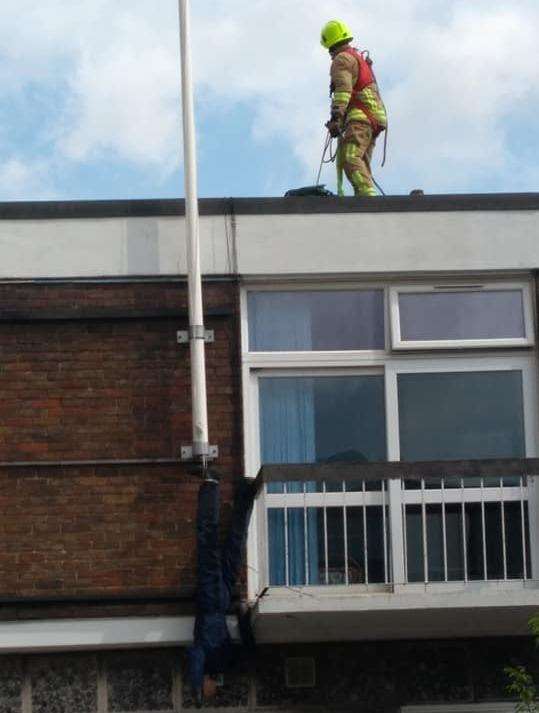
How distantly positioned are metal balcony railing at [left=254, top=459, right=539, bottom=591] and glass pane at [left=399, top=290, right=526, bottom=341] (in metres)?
1.09

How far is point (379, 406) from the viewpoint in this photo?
11.8 meters

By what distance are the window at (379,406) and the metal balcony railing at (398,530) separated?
0.03 feet

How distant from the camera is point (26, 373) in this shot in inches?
457

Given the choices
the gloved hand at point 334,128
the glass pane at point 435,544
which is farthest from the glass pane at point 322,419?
the gloved hand at point 334,128

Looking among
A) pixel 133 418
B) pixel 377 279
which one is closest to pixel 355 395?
pixel 377 279

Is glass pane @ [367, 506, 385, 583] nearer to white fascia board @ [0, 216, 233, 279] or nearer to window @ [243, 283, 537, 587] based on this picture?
window @ [243, 283, 537, 587]

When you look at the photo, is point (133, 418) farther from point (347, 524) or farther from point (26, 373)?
point (347, 524)

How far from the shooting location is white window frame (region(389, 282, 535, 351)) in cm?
1175

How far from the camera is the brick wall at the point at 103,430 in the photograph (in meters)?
11.3

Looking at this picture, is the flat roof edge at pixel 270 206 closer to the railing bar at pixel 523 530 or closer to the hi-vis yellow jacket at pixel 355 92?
the hi-vis yellow jacket at pixel 355 92

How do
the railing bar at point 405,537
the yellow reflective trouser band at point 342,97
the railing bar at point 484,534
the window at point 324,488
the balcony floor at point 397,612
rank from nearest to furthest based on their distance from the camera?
the balcony floor at point 397,612, the railing bar at point 484,534, the railing bar at point 405,537, the window at point 324,488, the yellow reflective trouser band at point 342,97

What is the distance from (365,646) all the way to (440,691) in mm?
596

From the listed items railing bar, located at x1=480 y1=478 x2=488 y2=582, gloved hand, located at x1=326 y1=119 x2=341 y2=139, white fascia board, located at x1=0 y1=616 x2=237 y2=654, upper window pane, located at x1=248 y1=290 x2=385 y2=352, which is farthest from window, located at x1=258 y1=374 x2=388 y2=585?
gloved hand, located at x1=326 y1=119 x2=341 y2=139

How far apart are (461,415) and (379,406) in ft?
1.89
